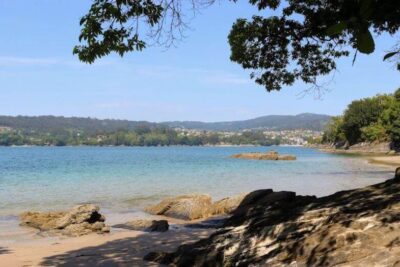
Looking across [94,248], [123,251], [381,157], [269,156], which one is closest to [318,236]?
[123,251]

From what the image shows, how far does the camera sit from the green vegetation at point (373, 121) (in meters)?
103

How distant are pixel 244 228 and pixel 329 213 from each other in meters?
1.52

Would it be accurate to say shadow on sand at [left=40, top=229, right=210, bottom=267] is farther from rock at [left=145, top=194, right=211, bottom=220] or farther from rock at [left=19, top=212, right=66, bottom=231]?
rock at [left=145, top=194, right=211, bottom=220]

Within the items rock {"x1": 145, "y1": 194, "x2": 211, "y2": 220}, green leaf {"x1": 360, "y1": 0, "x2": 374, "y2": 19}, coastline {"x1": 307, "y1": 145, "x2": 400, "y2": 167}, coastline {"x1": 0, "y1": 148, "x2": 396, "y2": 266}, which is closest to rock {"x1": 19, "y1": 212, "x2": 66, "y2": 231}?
coastline {"x1": 0, "y1": 148, "x2": 396, "y2": 266}

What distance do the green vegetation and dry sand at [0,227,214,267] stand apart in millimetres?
90632

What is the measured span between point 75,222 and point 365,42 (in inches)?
642

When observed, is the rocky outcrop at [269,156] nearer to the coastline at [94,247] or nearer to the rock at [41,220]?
the rock at [41,220]

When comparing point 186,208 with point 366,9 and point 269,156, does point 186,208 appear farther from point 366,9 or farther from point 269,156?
point 269,156

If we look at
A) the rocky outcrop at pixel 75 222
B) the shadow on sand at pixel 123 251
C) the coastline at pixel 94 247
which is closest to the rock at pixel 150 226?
the coastline at pixel 94 247

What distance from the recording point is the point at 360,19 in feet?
7.65

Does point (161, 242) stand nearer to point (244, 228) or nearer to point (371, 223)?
point (244, 228)

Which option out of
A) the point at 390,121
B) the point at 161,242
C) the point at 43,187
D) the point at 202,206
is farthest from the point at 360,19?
the point at 390,121

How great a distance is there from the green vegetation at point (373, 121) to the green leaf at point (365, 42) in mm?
100710

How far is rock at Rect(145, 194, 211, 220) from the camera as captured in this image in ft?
67.0
